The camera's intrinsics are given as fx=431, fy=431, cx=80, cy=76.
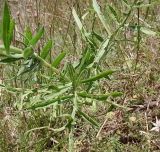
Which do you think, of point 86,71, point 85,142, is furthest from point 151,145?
point 86,71

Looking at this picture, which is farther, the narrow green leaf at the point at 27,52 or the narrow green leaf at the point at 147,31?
the narrow green leaf at the point at 147,31

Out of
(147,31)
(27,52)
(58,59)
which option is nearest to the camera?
(27,52)

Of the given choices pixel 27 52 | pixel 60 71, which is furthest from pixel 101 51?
pixel 27 52

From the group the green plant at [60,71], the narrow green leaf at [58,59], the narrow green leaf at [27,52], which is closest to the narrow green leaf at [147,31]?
the green plant at [60,71]

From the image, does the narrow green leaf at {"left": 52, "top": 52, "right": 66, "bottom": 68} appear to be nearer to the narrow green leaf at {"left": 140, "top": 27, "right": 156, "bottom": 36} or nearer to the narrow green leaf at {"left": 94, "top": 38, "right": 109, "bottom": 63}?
the narrow green leaf at {"left": 94, "top": 38, "right": 109, "bottom": 63}

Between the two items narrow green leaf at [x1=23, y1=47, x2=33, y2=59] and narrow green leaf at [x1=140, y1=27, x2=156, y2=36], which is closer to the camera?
narrow green leaf at [x1=23, y1=47, x2=33, y2=59]

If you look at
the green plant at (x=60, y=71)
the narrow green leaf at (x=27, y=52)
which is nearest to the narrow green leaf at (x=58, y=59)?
the green plant at (x=60, y=71)

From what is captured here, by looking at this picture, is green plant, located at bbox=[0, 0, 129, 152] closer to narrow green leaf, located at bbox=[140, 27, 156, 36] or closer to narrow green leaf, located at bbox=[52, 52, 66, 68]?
narrow green leaf, located at bbox=[52, 52, 66, 68]

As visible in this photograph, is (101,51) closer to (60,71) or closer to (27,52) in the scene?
(60,71)

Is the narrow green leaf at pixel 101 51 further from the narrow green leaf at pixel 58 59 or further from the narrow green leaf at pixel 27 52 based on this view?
the narrow green leaf at pixel 27 52

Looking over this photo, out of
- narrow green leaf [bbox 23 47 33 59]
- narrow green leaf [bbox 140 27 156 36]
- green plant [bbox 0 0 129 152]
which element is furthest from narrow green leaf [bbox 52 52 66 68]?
narrow green leaf [bbox 140 27 156 36]

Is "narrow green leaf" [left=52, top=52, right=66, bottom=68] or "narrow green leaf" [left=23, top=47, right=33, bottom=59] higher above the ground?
"narrow green leaf" [left=23, top=47, right=33, bottom=59]

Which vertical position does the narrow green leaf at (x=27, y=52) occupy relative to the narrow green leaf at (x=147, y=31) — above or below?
below

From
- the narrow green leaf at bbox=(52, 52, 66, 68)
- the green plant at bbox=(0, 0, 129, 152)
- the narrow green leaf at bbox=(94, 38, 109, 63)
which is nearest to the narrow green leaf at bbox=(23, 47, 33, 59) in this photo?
the green plant at bbox=(0, 0, 129, 152)
